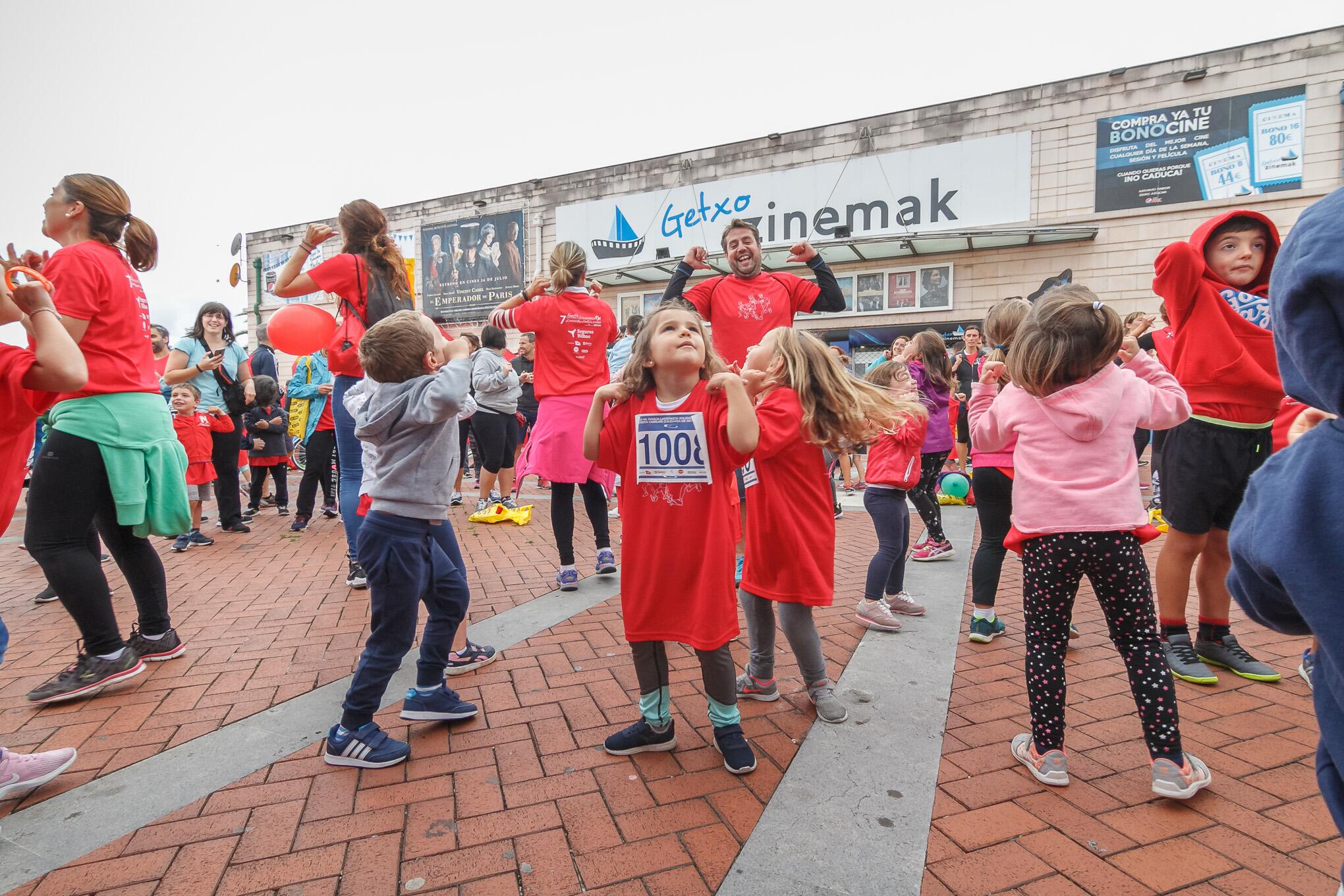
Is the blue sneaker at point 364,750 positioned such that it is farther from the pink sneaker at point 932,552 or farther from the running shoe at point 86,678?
the pink sneaker at point 932,552

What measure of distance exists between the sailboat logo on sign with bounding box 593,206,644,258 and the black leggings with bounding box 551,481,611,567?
1512 centimetres

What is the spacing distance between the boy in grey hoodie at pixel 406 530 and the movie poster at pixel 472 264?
60.4 feet

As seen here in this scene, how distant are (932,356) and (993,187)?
12345mm

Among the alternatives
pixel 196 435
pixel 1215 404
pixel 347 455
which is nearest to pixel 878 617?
pixel 1215 404

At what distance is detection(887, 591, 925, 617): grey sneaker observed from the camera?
3.82 meters

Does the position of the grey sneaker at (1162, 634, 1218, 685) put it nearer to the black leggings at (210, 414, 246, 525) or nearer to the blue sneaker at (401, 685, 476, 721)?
the blue sneaker at (401, 685, 476, 721)

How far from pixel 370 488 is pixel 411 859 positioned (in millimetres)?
1193

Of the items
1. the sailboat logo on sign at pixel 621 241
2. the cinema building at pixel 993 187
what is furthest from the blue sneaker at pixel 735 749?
the sailboat logo on sign at pixel 621 241

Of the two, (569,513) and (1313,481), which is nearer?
(1313,481)

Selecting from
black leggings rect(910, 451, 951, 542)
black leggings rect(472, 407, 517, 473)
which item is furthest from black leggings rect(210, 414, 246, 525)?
black leggings rect(910, 451, 951, 542)

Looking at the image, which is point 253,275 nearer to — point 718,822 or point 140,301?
point 140,301

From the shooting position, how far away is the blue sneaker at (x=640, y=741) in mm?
2309

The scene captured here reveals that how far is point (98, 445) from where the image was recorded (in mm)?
2783

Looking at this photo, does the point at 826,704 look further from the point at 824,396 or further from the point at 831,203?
the point at 831,203
